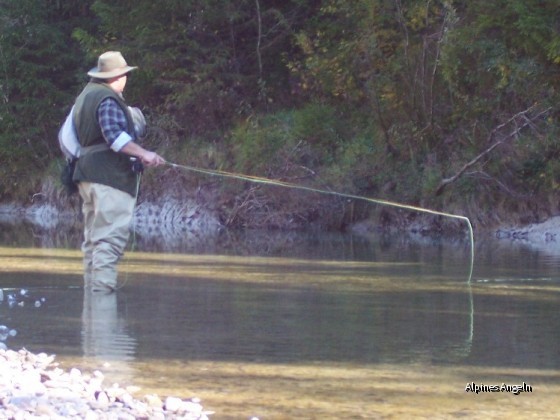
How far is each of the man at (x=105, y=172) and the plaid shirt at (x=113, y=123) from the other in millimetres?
11

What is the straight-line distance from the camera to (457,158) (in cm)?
1852

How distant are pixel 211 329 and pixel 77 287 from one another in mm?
2397

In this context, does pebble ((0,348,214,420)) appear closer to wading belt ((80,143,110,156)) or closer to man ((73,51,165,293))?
man ((73,51,165,293))

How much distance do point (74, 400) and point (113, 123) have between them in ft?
12.5

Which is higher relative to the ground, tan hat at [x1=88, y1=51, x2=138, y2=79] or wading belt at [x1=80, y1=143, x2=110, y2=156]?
tan hat at [x1=88, y1=51, x2=138, y2=79]

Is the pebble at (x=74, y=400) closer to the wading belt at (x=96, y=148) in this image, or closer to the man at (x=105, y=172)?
the man at (x=105, y=172)

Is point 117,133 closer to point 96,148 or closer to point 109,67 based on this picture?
point 96,148

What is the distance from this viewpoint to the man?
8500 millimetres

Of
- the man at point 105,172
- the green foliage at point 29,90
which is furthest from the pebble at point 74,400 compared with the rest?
the green foliage at point 29,90

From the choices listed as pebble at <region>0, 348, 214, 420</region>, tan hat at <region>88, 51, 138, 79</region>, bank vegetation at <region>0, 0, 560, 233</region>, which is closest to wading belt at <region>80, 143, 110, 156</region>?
tan hat at <region>88, 51, 138, 79</region>

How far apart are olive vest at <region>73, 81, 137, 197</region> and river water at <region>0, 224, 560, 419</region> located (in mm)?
864

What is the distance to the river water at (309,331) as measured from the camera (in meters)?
5.21

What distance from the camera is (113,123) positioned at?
8344 millimetres

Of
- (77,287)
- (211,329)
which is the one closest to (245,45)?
(77,287)
